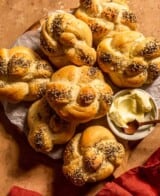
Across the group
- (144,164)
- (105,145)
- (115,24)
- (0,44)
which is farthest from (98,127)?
(0,44)

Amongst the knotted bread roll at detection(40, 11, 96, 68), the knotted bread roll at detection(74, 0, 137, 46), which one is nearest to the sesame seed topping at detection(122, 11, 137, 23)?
the knotted bread roll at detection(74, 0, 137, 46)

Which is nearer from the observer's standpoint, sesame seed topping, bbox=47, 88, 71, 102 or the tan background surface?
sesame seed topping, bbox=47, 88, 71, 102

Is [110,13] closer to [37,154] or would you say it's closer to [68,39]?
[68,39]

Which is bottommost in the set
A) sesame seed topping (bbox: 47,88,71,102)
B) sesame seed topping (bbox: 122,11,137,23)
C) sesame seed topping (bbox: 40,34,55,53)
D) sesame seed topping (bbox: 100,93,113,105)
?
sesame seed topping (bbox: 47,88,71,102)

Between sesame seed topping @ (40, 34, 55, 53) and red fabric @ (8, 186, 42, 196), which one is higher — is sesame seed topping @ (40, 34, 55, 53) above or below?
above

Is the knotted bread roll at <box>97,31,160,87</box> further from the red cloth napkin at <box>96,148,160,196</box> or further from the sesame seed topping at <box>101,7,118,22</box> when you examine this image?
the red cloth napkin at <box>96,148,160,196</box>

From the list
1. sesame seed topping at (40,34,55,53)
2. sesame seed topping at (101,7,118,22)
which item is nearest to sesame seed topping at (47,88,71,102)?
sesame seed topping at (40,34,55,53)

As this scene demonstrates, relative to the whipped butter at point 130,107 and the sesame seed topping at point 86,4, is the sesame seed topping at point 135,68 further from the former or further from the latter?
the sesame seed topping at point 86,4

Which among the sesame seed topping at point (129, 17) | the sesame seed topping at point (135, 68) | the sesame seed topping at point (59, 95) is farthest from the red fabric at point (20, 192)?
the sesame seed topping at point (129, 17)
